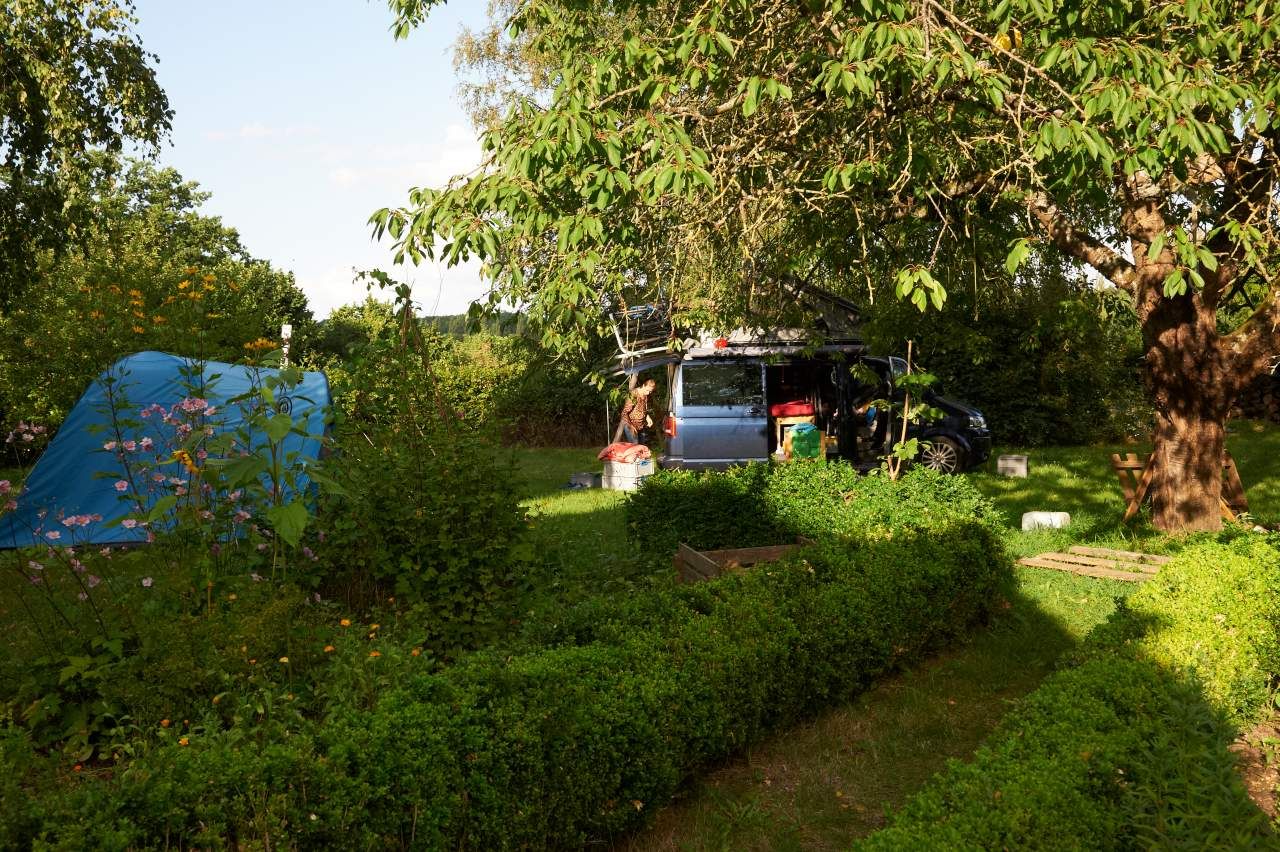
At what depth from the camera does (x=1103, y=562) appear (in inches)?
328

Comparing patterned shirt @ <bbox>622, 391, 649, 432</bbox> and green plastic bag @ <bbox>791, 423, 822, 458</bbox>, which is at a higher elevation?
patterned shirt @ <bbox>622, 391, 649, 432</bbox>

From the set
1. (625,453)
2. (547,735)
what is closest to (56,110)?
(625,453)

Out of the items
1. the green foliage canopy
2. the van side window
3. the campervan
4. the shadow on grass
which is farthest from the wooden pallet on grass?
the green foliage canopy

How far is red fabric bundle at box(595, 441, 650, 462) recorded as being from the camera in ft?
42.1

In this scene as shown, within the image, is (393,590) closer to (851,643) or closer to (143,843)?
(851,643)

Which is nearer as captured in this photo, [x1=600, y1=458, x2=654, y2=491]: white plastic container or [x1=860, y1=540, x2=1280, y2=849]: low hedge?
[x1=860, y1=540, x2=1280, y2=849]: low hedge

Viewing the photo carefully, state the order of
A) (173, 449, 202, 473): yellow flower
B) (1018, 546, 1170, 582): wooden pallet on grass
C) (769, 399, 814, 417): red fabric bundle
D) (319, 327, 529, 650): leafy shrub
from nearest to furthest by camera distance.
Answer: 1. (173, 449, 202, 473): yellow flower
2. (319, 327, 529, 650): leafy shrub
3. (1018, 546, 1170, 582): wooden pallet on grass
4. (769, 399, 814, 417): red fabric bundle

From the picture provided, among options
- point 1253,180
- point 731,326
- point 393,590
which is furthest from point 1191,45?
point 393,590

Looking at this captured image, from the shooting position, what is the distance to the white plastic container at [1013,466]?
1451 centimetres

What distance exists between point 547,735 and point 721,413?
9.82 metres

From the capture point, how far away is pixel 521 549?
17.5 ft

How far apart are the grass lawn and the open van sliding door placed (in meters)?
3.20

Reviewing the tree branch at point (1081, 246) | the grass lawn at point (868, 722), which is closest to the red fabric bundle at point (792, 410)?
the grass lawn at point (868, 722)

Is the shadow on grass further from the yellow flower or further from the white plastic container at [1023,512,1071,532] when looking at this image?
the white plastic container at [1023,512,1071,532]
